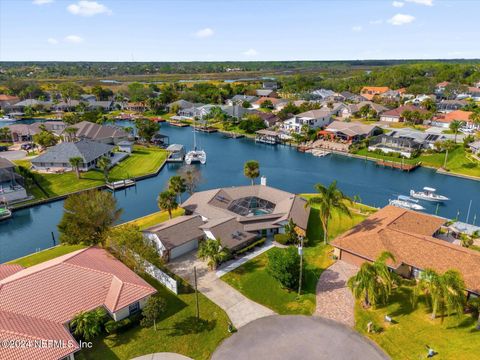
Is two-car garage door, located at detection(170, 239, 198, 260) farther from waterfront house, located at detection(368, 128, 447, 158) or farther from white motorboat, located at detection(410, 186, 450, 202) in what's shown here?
waterfront house, located at detection(368, 128, 447, 158)

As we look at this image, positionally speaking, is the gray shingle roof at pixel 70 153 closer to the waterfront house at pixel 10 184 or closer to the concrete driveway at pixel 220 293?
the waterfront house at pixel 10 184

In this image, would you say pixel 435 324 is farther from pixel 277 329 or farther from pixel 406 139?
pixel 406 139

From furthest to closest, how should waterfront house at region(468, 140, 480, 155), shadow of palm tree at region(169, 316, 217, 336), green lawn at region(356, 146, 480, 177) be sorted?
waterfront house at region(468, 140, 480, 155)
green lawn at region(356, 146, 480, 177)
shadow of palm tree at region(169, 316, 217, 336)

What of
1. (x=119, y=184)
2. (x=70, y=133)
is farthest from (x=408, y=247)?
(x=70, y=133)

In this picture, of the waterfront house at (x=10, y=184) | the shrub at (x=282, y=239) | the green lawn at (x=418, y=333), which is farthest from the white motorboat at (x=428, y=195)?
the waterfront house at (x=10, y=184)

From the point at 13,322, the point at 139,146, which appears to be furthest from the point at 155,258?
the point at 139,146

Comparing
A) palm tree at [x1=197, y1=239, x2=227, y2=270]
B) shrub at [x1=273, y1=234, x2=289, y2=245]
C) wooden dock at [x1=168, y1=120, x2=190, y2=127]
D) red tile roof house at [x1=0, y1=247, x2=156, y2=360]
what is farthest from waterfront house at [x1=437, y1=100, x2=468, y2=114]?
red tile roof house at [x1=0, y1=247, x2=156, y2=360]
